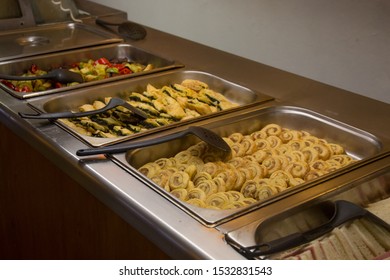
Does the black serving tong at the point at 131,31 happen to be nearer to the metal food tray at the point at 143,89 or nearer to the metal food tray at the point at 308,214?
the metal food tray at the point at 143,89

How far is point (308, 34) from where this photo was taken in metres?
2.23

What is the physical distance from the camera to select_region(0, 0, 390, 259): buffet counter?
41.7 inches

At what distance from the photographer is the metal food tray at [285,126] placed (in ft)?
4.14

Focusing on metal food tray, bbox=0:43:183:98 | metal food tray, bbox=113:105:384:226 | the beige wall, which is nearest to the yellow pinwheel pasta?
metal food tray, bbox=113:105:384:226

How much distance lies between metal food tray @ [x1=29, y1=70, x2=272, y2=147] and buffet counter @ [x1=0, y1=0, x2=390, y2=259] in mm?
22

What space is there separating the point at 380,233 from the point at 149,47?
4.20ft

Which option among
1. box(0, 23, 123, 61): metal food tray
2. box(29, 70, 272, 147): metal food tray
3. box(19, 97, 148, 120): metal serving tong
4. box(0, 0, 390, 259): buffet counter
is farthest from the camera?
box(0, 23, 123, 61): metal food tray

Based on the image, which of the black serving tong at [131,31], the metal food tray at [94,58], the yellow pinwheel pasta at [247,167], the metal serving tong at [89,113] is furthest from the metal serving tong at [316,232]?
the black serving tong at [131,31]

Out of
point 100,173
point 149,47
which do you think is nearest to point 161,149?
point 100,173

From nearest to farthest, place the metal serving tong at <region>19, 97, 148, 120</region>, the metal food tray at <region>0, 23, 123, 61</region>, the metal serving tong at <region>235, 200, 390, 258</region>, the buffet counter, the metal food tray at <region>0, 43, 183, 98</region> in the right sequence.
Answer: the metal serving tong at <region>235, 200, 390, 258</region>, the buffet counter, the metal serving tong at <region>19, 97, 148, 120</region>, the metal food tray at <region>0, 43, 183, 98</region>, the metal food tray at <region>0, 23, 123, 61</region>

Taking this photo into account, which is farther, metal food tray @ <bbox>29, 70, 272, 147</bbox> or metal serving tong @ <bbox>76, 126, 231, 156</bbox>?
metal food tray @ <bbox>29, 70, 272, 147</bbox>

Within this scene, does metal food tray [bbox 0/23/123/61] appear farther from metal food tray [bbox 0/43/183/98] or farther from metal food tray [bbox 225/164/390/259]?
metal food tray [bbox 225/164/390/259]

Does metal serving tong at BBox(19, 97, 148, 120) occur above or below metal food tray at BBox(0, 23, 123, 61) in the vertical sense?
above

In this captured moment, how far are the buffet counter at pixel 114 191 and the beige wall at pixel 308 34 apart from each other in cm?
35
